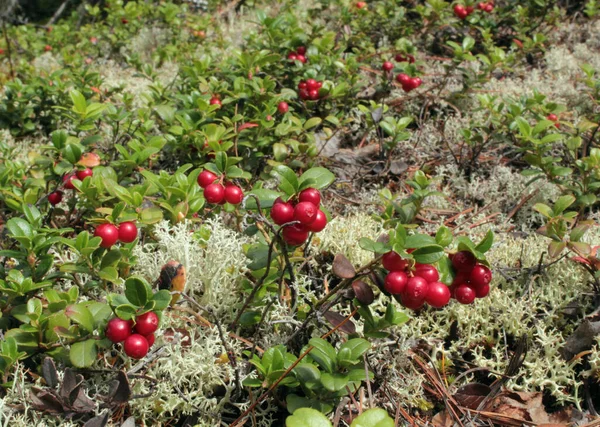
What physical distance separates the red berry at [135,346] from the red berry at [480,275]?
3.72 ft

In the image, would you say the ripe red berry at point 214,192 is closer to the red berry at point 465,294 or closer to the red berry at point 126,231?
the red berry at point 126,231

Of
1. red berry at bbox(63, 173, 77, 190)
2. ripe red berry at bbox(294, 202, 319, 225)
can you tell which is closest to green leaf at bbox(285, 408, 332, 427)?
ripe red berry at bbox(294, 202, 319, 225)

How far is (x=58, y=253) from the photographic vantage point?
8.16 ft

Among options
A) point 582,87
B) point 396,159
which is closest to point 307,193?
point 396,159

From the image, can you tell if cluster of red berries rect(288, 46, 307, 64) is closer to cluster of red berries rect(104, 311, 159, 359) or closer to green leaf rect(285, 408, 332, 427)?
cluster of red berries rect(104, 311, 159, 359)

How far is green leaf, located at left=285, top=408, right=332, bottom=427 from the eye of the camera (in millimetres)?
1385

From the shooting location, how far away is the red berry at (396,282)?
1602mm

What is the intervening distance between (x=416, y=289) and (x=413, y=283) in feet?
0.07

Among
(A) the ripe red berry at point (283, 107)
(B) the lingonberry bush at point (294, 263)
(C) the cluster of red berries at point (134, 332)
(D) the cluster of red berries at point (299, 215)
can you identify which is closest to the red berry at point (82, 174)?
(B) the lingonberry bush at point (294, 263)

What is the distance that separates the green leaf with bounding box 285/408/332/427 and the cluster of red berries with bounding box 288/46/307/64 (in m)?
3.41

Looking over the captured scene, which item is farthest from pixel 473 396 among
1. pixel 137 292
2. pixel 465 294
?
pixel 137 292

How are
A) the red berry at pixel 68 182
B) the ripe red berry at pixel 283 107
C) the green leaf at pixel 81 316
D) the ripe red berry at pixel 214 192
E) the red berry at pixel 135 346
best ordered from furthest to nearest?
the ripe red berry at pixel 283 107
the red berry at pixel 68 182
the ripe red berry at pixel 214 192
the green leaf at pixel 81 316
the red berry at pixel 135 346

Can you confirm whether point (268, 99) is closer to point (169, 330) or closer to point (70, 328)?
point (169, 330)

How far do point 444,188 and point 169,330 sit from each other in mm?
2151
